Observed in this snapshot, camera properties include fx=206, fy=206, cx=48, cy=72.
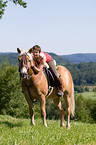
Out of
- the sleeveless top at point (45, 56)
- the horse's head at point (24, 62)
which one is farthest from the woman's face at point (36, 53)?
the horse's head at point (24, 62)

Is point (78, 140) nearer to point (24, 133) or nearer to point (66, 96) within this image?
point (24, 133)

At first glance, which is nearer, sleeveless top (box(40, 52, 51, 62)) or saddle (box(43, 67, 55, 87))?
sleeveless top (box(40, 52, 51, 62))

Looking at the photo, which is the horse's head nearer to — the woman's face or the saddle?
the woman's face

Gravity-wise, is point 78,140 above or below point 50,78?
below

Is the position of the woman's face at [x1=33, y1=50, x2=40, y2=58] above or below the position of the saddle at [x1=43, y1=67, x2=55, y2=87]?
above

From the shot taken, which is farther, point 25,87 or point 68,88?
point 68,88

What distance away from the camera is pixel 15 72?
3769 centimetres

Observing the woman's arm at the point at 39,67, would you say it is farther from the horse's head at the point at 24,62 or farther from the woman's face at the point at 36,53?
the horse's head at the point at 24,62

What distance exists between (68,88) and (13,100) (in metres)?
29.1

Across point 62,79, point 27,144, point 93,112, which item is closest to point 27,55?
point 62,79

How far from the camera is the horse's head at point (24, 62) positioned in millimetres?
6885

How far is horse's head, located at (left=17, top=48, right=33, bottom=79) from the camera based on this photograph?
6885 millimetres

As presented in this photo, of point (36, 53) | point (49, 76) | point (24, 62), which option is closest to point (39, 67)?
point (36, 53)

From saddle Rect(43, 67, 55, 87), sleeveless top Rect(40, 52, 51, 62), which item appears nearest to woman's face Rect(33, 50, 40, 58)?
sleeveless top Rect(40, 52, 51, 62)
